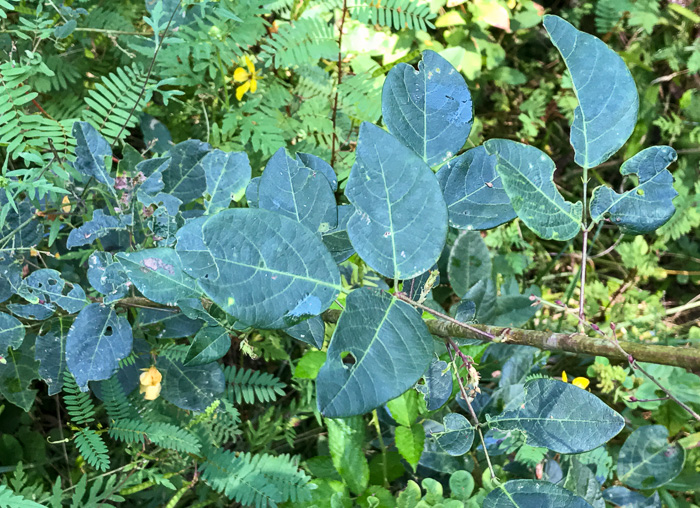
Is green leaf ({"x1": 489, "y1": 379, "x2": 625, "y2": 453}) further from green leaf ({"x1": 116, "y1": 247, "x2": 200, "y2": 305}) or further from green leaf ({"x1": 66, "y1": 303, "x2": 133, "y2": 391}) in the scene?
green leaf ({"x1": 66, "y1": 303, "x2": 133, "y2": 391})

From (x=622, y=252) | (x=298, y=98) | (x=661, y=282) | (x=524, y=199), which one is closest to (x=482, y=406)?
(x=524, y=199)

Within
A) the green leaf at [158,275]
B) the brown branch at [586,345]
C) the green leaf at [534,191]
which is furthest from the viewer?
the green leaf at [158,275]

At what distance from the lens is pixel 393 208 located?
0.60 metres

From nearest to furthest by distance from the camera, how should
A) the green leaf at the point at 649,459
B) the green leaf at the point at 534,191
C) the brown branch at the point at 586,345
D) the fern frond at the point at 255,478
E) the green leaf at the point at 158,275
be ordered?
the brown branch at the point at 586,345 → the green leaf at the point at 534,191 → the green leaf at the point at 158,275 → the fern frond at the point at 255,478 → the green leaf at the point at 649,459

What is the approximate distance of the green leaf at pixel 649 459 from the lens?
4.93ft

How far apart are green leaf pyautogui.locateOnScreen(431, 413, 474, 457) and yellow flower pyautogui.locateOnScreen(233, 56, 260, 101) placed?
1.13m

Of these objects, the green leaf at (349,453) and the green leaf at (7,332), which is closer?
the green leaf at (7,332)

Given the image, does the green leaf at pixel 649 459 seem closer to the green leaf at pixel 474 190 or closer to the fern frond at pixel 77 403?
the green leaf at pixel 474 190

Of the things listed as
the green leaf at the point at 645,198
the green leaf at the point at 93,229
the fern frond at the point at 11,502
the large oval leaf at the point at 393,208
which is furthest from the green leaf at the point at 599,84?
the fern frond at the point at 11,502

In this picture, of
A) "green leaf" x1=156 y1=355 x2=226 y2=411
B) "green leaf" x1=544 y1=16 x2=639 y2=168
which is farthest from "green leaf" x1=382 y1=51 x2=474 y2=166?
"green leaf" x1=156 y1=355 x2=226 y2=411

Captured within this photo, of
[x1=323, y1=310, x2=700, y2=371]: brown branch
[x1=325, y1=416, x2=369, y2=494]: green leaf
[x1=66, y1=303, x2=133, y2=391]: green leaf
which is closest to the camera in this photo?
[x1=323, y1=310, x2=700, y2=371]: brown branch

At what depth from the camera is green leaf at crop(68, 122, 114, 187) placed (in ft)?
3.14

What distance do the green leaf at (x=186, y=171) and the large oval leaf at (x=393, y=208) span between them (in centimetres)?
56

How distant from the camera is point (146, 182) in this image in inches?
37.8
